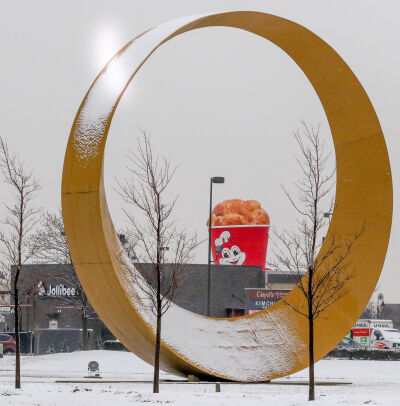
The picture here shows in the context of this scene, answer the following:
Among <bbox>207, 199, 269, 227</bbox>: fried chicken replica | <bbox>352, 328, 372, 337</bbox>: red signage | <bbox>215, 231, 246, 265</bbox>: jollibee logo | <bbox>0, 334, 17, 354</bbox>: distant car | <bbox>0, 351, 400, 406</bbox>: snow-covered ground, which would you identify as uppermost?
<bbox>207, 199, 269, 227</bbox>: fried chicken replica

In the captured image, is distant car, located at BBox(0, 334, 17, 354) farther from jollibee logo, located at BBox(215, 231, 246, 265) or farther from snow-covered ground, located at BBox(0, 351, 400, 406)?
jollibee logo, located at BBox(215, 231, 246, 265)

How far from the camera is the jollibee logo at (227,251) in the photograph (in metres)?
51.0

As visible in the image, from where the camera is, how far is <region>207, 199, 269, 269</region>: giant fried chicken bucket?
51000mm

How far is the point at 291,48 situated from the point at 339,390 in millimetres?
7174

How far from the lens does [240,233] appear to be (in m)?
51.6

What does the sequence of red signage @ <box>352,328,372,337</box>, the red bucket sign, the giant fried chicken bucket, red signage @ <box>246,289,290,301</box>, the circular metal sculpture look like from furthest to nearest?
the giant fried chicken bucket < the red bucket sign < red signage @ <box>352,328,372,337</box> < red signage @ <box>246,289,290,301</box> < the circular metal sculpture

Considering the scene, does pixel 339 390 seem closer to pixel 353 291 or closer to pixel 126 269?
pixel 353 291

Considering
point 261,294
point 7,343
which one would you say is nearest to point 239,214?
point 261,294

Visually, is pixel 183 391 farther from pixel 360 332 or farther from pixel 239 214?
pixel 239 214

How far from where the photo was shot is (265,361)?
18.3m

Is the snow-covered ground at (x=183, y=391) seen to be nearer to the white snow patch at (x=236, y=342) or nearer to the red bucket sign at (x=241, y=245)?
the white snow patch at (x=236, y=342)

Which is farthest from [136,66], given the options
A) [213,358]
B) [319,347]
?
[319,347]

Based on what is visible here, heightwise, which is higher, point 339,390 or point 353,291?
point 353,291

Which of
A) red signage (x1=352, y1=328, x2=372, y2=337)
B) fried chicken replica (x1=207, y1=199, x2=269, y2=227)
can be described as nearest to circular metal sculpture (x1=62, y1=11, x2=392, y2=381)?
red signage (x1=352, y1=328, x2=372, y2=337)
